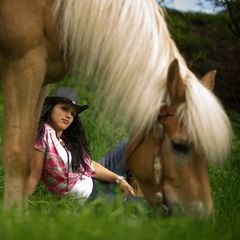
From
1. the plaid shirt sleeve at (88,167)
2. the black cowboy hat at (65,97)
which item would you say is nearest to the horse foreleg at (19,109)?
the black cowboy hat at (65,97)

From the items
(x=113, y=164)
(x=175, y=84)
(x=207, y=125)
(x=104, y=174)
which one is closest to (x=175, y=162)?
(x=207, y=125)

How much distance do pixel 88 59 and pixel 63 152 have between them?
45.4 inches

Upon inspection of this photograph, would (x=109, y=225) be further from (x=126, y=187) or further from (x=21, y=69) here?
(x=126, y=187)

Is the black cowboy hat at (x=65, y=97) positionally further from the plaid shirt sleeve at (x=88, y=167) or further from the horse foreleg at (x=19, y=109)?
the horse foreleg at (x=19, y=109)

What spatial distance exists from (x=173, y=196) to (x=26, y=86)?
1012 millimetres

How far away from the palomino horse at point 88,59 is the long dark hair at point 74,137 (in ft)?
3.07

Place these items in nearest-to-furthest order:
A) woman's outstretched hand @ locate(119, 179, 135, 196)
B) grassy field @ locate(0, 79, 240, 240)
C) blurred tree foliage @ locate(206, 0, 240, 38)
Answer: grassy field @ locate(0, 79, 240, 240), woman's outstretched hand @ locate(119, 179, 135, 196), blurred tree foliage @ locate(206, 0, 240, 38)

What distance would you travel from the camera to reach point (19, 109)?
3549mm

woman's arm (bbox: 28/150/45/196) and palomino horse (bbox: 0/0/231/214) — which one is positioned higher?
palomino horse (bbox: 0/0/231/214)

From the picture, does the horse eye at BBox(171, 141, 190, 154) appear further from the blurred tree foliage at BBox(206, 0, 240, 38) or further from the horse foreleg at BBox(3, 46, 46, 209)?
the blurred tree foliage at BBox(206, 0, 240, 38)

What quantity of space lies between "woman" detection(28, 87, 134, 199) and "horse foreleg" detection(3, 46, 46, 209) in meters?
0.74

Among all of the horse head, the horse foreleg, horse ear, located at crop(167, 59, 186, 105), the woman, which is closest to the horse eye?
the horse head

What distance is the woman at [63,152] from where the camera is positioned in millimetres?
4438

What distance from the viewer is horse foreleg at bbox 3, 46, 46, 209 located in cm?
351
